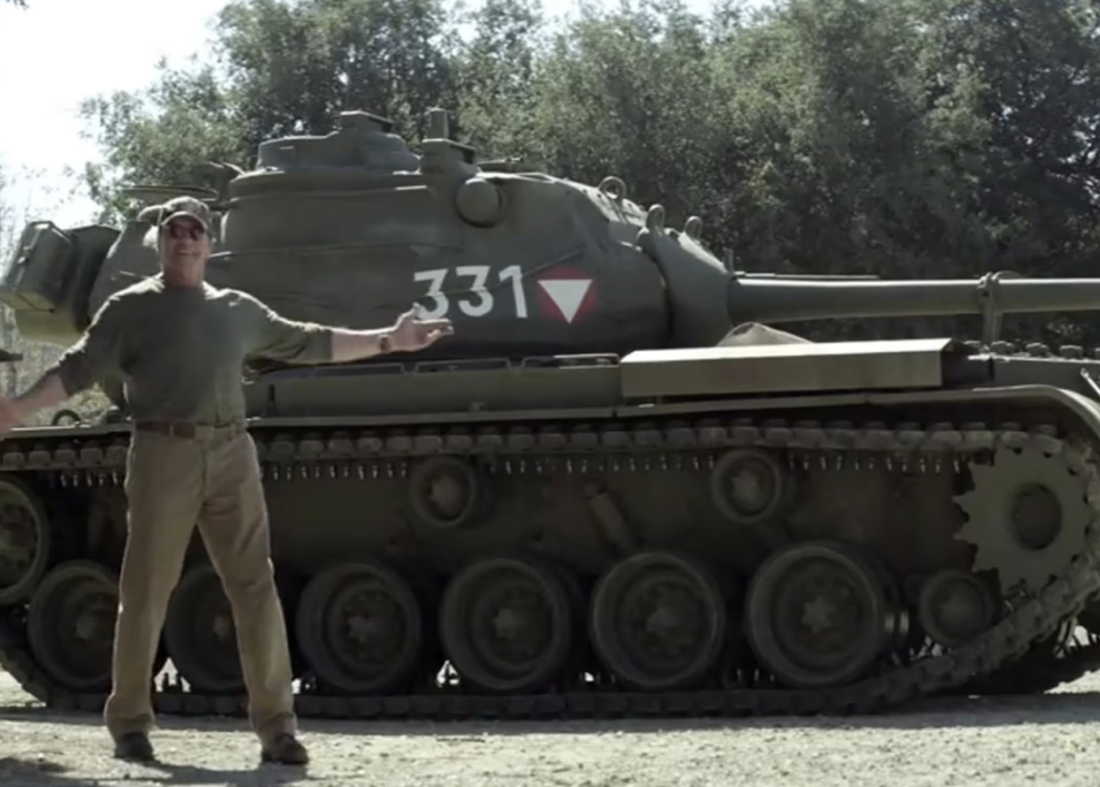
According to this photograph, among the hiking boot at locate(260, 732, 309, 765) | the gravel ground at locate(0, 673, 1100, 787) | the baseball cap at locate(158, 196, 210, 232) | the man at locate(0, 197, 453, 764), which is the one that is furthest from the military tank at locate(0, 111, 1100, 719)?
the baseball cap at locate(158, 196, 210, 232)

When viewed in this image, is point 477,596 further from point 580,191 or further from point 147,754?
point 147,754

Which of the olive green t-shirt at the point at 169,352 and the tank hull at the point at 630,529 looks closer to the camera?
the olive green t-shirt at the point at 169,352

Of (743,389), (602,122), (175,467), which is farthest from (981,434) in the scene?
(602,122)

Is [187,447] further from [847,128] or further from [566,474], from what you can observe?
[847,128]

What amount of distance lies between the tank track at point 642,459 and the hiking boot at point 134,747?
3920mm

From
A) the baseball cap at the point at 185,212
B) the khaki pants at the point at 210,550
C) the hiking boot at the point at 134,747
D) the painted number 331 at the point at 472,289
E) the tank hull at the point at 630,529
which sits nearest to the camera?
the baseball cap at the point at 185,212

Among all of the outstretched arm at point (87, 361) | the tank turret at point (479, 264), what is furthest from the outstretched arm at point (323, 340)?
the tank turret at point (479, 264)

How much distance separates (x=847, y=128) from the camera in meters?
36.9

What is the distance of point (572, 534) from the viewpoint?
13.9 metres

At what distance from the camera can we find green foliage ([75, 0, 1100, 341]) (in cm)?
3628

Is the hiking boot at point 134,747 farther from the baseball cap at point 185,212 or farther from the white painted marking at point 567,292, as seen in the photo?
the white painted marking at point 567,292

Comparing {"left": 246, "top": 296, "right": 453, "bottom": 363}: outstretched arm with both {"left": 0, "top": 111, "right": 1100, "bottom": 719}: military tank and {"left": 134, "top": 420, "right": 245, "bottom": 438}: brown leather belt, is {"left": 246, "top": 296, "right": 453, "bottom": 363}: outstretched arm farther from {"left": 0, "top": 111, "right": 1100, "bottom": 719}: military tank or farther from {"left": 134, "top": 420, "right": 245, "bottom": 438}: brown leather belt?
{"left": 0, "top": 111, "right": 1100, "bottom": 719}: military tank

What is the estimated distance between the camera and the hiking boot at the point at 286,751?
9.35 m

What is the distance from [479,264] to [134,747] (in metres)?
5.45
